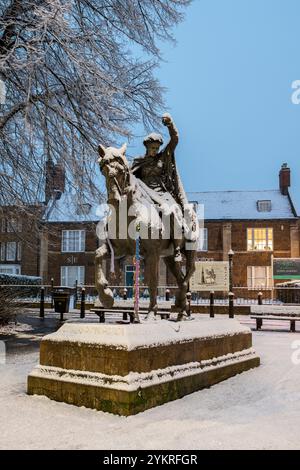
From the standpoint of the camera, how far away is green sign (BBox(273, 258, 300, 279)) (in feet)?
70.8

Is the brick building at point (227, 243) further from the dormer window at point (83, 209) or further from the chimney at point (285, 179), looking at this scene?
the dormer window at point (83, 209)

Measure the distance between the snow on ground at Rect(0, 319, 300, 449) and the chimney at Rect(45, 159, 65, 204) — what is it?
560 centimetres

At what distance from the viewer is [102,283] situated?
5254 millimetres

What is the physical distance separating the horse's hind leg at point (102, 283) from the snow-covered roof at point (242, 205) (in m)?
27.5

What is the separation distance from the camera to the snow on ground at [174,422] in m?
3.46

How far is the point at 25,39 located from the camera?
909 cm

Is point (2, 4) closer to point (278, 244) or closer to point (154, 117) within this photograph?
point (154, 117)

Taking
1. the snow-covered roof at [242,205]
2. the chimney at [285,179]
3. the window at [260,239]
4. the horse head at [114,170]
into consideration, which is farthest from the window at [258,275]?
the horse head at [114,170]

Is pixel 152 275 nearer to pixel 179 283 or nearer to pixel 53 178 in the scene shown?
pixel 179 283

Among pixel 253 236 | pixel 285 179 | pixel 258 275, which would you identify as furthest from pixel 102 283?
pixel 285 179

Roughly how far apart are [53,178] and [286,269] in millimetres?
14484

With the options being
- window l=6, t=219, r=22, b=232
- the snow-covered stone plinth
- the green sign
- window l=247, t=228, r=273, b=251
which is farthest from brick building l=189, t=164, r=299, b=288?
the snow-covered stone plinth

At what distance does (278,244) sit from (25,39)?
2540cm
